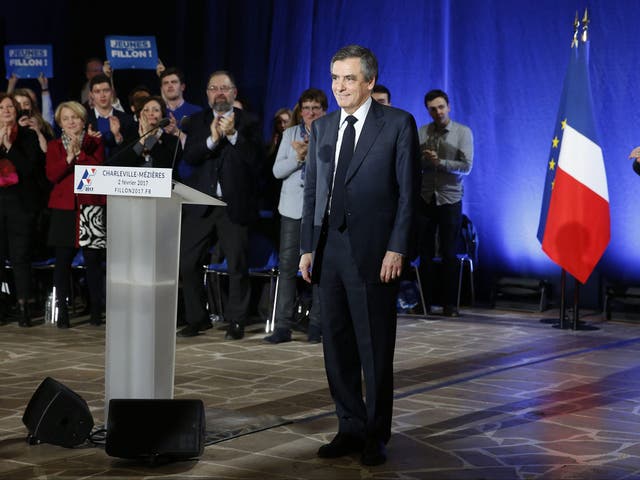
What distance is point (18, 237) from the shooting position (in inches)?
344

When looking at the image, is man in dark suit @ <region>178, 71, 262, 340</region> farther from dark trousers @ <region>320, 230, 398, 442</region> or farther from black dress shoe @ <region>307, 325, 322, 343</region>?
dark trousers @ <region>320, 230, 398, 442</region>

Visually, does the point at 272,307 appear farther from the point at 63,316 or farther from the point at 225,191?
the point at 63,316

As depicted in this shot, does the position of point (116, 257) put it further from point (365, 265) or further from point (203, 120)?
point (203, 120)

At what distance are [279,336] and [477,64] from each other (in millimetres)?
4094

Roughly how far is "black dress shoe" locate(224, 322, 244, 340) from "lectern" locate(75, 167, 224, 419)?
3.44 meters

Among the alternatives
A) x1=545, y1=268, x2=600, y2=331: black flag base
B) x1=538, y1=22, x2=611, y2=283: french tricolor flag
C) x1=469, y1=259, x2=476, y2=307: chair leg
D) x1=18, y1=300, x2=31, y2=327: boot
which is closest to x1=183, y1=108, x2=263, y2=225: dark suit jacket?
x1=18, y1=300, x2=31, y2=327: boot

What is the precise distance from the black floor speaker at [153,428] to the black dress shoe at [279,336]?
363 cm

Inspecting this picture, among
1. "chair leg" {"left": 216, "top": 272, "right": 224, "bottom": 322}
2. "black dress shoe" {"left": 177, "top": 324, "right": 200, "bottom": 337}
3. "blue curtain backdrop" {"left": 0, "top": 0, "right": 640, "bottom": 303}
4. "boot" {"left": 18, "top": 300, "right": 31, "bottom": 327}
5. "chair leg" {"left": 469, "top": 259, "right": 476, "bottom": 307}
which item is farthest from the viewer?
"chair leg" {"left": 469, "top": 259, "right": 476, "bottom": 307}

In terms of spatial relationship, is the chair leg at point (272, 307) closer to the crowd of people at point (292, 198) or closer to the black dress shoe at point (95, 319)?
the crowd of people at point (292, 198)

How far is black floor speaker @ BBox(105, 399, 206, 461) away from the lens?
438cm

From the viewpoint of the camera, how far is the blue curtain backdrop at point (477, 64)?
9945 millimetres

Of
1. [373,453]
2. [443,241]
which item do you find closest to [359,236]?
[373,453]

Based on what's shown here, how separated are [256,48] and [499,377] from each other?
20.3 feet

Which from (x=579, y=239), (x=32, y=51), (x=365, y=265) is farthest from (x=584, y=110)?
(x=32, y=51)
